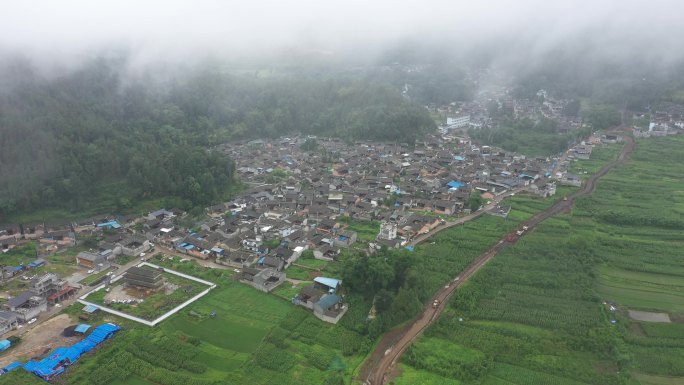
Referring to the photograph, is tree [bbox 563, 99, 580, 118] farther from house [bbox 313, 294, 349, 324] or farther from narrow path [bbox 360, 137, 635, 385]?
house [bbox 313, 294, 349, 324]

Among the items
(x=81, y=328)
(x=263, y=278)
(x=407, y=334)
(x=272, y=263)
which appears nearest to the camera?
(x=81, y=328)

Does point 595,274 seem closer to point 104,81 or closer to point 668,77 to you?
point 104,81

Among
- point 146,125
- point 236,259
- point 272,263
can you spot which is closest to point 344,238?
point 272,263

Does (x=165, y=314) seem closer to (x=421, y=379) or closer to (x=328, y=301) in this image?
(x=328, y=301)

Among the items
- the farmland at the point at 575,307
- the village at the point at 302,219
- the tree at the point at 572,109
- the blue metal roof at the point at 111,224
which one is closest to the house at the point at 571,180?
the village at the point at 302,219

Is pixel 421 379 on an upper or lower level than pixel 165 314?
lower

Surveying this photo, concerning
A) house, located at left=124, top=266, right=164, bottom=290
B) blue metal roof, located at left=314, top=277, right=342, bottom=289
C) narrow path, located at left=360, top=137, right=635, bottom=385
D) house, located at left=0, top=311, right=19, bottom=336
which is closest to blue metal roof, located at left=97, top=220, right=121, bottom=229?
house, located at left=124, top=266, right=164, bottom=290

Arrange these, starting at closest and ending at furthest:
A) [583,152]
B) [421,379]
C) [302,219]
Result: [421,379] < [302,219] < [583,152]

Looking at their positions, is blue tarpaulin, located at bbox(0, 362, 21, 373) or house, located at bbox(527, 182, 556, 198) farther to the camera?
house, located at bbox(527, 182, 556, 198)
